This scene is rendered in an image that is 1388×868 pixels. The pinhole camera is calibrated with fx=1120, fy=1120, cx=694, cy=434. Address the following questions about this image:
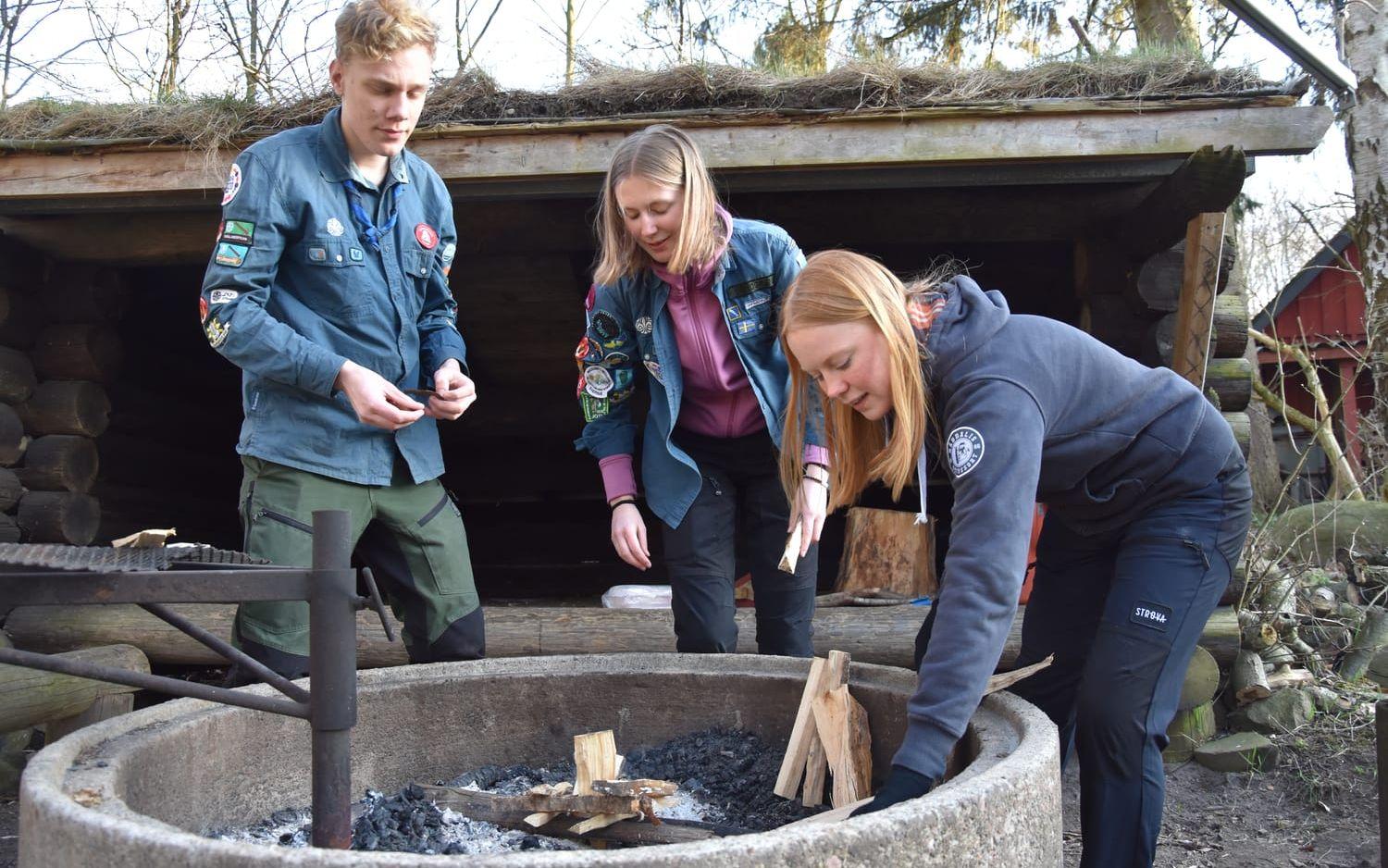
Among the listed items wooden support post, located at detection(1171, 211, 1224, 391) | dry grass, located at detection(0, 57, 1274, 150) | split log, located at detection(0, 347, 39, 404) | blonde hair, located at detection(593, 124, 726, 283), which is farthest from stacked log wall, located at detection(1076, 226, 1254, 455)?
split log, located at detection(0, 347, 39, 404)

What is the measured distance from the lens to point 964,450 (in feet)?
6.25

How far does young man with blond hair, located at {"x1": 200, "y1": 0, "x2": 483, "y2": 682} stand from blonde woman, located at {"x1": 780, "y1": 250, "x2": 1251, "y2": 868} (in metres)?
0.95

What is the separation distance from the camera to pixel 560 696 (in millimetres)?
2627

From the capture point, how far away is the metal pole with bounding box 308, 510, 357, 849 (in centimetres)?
168

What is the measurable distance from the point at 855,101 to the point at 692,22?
20.5 ft

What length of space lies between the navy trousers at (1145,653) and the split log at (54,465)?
14.2 ft

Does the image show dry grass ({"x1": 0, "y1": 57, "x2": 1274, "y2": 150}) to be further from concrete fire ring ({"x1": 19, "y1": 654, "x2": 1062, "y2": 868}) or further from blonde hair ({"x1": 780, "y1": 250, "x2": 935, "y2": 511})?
concrete fire ring ({"x1": 19, "y1": 654, "x2": 1062, "y2": 868})

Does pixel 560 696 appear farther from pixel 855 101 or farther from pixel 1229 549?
pixel 855 101

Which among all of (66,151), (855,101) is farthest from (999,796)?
(66,151)

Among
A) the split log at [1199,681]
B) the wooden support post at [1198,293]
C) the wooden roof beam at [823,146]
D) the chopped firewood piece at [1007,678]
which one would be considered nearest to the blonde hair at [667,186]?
the chopped firewood piece at [1007,678]

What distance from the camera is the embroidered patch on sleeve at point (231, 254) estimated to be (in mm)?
2488

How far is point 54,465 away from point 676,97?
310 centimetres

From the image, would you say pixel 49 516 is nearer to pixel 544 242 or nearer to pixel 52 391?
pixel 52 391

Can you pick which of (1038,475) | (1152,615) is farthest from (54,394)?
(1152,615)
